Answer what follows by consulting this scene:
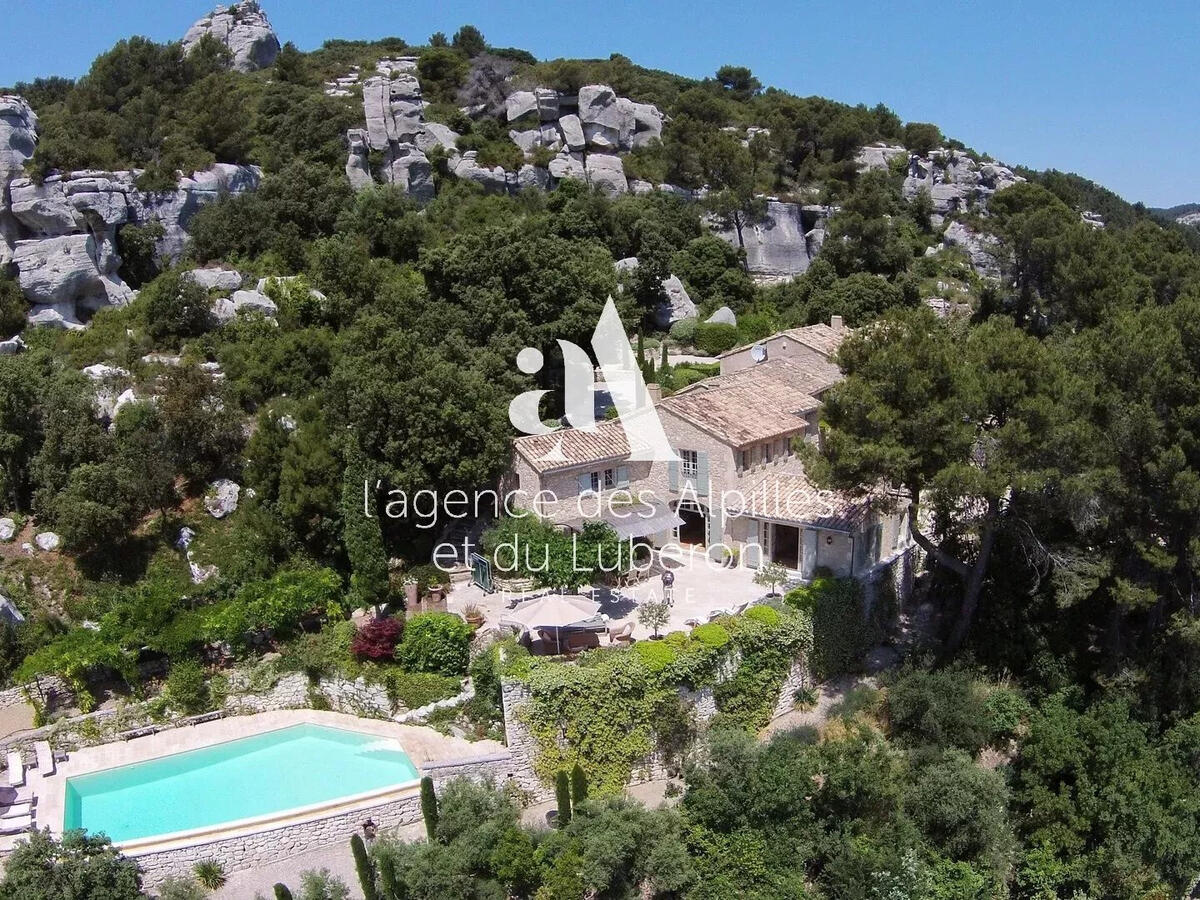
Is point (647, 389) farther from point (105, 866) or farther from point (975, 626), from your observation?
point (105, 866)

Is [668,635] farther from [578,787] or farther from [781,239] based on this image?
[781,239]

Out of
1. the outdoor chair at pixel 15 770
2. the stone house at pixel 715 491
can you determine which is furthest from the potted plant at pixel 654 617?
the outdoor chair at pixel 15 770

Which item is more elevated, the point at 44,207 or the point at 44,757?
the point at 44,207

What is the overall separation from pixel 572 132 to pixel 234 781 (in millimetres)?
54665

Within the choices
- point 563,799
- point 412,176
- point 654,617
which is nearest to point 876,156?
point 412,176

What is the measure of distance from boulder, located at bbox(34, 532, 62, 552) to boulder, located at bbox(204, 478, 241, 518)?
438cm

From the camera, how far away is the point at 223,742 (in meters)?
22.1

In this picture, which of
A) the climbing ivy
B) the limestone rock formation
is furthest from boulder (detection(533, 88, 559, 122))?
the climbing ivy

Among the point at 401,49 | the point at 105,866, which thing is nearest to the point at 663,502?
the point at 105,866

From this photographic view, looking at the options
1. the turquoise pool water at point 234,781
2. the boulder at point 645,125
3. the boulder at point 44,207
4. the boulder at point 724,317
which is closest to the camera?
the turquoise pool water at point 234,781

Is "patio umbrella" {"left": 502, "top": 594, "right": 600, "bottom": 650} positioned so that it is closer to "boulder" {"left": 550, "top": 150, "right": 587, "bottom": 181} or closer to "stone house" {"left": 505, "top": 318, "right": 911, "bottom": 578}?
"stone house" {"left": 505, "top": 318, "right": 911, "bottom": 578}

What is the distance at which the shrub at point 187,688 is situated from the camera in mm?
22875

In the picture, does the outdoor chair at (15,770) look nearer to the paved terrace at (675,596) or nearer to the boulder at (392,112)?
the paved terrace at (675,596)

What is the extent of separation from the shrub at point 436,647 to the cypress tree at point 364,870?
549cm
